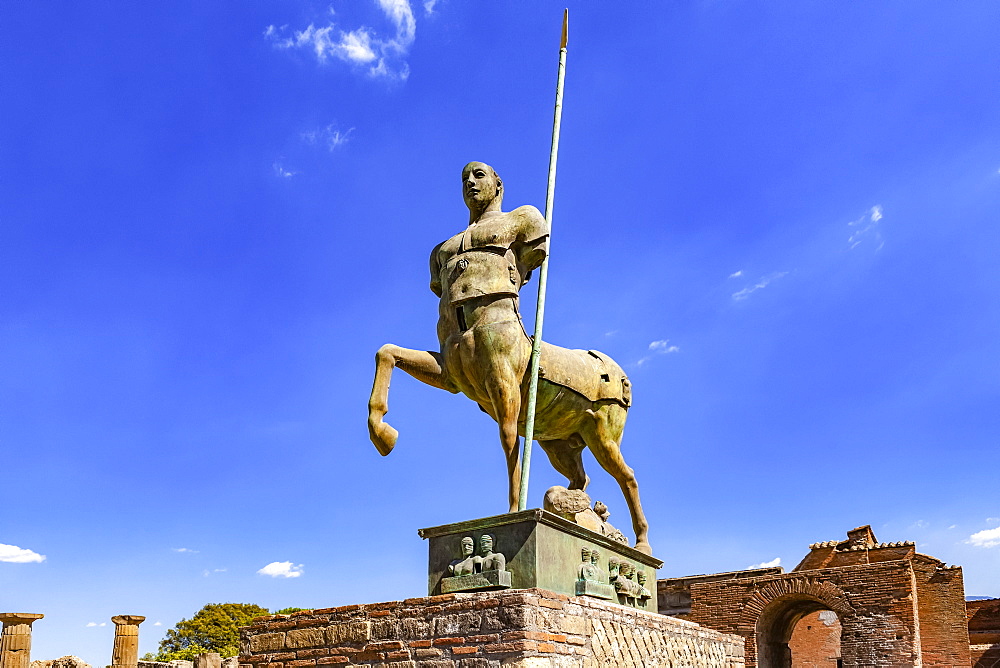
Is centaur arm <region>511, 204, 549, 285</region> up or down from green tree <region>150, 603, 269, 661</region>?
up

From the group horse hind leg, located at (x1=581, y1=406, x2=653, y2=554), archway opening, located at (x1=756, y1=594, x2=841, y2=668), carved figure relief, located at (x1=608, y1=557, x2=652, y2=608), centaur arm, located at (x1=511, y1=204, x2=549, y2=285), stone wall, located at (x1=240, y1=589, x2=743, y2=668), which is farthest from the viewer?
archway opening, located at (x1=756, y1=594, x2=841, y2=668)

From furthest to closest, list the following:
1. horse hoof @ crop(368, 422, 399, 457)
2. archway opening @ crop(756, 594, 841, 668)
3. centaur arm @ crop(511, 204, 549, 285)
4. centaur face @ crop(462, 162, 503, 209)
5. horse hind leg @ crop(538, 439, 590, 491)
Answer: archway opening @ crop(756, 594, 841, 668) → horse hind leg @ crop(538, 439, 590, 491) → centaur face @ crop(462, 162, 503, 209) → centaur arm @ crop(511, 204, 549, 285) → horse hoof @ crop(368, 422, 399, 457)

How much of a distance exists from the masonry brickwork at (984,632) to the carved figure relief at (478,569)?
2456cm

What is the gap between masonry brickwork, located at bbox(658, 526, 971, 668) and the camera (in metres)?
19.1

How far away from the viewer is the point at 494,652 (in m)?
4.95

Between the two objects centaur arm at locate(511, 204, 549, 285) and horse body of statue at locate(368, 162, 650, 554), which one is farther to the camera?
centaur arm at locate(511, 204, 549, 285)

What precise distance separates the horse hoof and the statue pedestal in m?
0.62

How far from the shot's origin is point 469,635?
16.8ft

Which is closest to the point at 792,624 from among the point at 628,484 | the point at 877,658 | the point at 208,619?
the point at 877,658

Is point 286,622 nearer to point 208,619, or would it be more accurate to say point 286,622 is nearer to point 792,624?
point 792,624

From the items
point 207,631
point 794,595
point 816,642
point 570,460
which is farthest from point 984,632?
point 207,631

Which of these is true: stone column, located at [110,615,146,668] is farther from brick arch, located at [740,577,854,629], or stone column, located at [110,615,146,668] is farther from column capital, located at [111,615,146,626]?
brick arch, located at [740,577,854,629]

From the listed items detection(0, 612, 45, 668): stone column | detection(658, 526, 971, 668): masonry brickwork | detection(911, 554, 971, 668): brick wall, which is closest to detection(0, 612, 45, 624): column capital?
detection(0, 612, 45, 668): stone column

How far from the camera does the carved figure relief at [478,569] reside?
17.8ft
